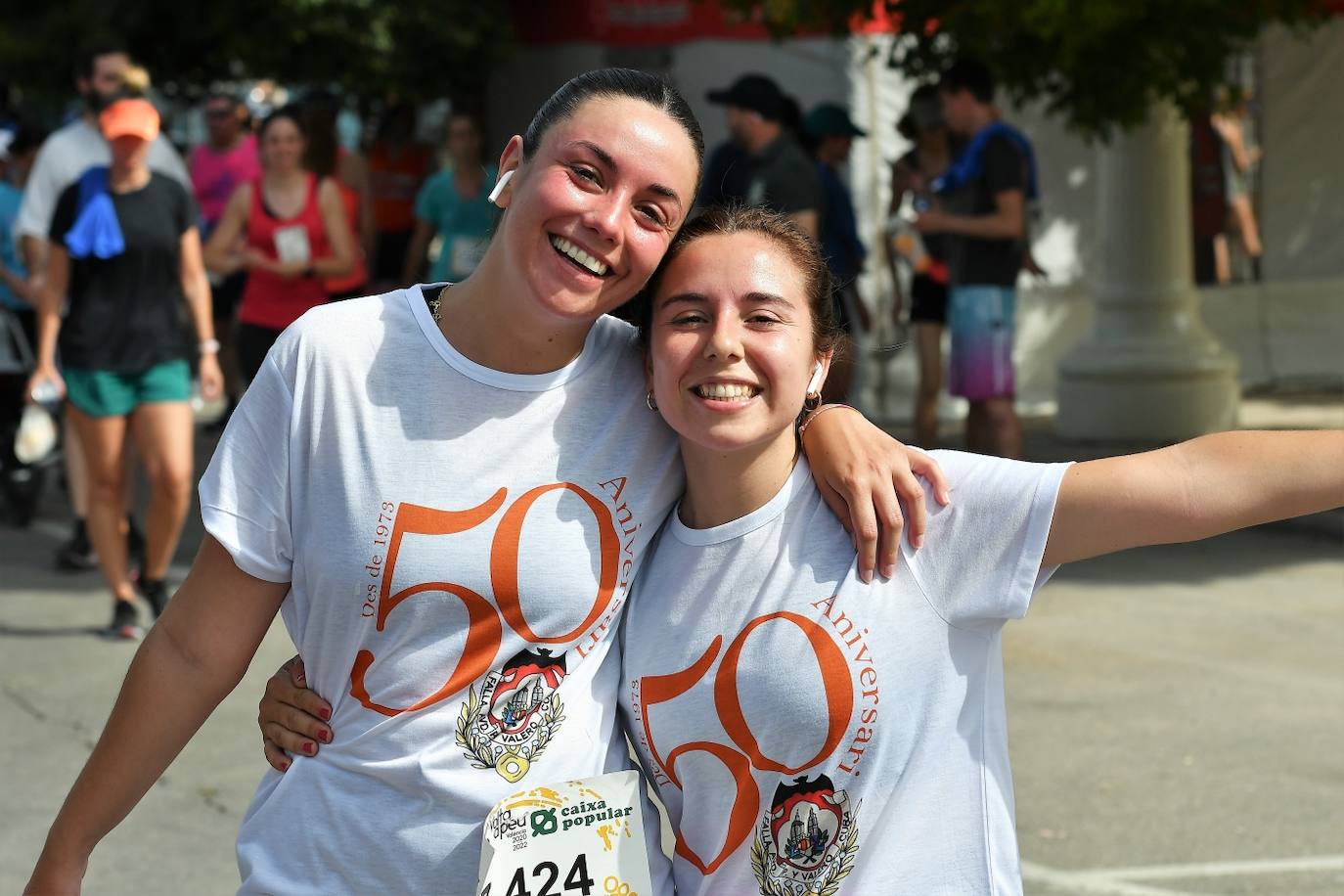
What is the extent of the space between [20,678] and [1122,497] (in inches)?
191

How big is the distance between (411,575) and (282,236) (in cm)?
587

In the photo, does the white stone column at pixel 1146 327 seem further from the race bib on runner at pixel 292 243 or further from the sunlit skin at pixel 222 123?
the sunlit skin at pixel 222 123

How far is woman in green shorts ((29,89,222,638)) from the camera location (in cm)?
667

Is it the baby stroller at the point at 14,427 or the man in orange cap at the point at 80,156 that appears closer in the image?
the man in orange cap at the point at 80,156

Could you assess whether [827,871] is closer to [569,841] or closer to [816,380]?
[569,841]

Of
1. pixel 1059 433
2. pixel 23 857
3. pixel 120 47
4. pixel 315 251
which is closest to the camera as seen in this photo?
pixel 23 857

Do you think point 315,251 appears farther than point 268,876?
Yes

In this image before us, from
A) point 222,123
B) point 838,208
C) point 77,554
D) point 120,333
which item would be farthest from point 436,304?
point 222,123

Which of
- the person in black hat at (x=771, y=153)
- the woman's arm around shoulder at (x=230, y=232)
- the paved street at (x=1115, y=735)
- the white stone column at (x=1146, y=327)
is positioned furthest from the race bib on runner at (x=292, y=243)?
the white stone column at (x=1146, y=327)

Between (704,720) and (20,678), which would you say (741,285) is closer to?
(704,720)

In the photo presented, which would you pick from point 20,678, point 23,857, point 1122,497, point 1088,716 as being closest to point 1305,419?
point 1088,716

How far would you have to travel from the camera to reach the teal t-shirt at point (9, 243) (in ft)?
30.5

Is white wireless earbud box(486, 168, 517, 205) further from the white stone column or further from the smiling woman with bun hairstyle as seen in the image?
the white stone column

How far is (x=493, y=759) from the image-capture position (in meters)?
2.31
